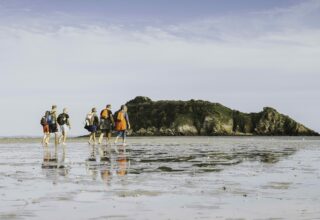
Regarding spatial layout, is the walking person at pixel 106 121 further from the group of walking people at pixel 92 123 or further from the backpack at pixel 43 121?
the backpack at pixel 43 121

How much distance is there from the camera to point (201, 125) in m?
140

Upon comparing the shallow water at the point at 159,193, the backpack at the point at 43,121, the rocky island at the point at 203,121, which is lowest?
the shallow water at the point at 159,193

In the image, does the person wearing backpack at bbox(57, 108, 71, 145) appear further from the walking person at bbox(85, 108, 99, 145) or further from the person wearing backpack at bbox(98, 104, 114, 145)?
the person wearing backpack at bbox(98, 104, 114, 145)

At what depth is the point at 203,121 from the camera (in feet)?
463

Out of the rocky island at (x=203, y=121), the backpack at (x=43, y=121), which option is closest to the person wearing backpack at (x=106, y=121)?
the backpack at (x=43, y=121)

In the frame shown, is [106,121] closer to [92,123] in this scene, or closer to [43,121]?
[92,123]

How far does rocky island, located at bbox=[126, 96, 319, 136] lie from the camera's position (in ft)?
445

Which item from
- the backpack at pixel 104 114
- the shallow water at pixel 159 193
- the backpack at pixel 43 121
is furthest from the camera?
the backpack at pixel 104 114

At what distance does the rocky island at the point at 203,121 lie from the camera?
136m

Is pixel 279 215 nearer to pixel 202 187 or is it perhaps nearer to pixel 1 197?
pixel 202 187

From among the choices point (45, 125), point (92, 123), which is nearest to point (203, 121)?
point (92, 123)

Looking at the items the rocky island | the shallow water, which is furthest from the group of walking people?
the rocky island

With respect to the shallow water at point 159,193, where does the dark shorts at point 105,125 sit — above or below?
above

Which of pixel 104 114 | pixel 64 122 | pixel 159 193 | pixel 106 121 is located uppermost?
pixel 104 114
